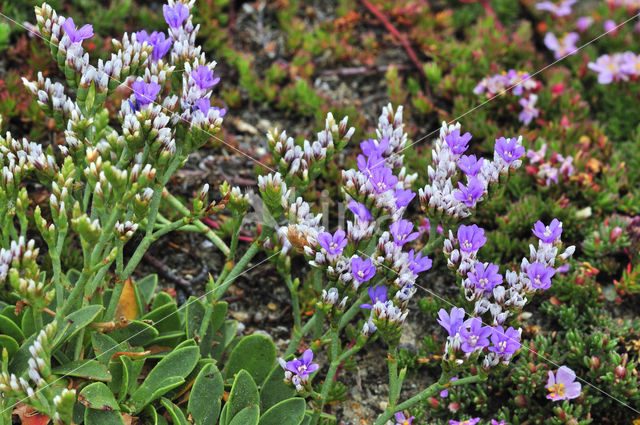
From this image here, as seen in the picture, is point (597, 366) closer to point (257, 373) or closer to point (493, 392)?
point (493, 392)

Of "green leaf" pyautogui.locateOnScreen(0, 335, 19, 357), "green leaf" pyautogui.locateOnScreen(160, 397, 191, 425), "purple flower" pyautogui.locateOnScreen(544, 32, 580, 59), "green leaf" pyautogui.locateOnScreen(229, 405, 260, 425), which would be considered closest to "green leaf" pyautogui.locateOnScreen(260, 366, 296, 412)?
"green leaf" pyautogui.locateOnScreen(229, 405, 260, 425)

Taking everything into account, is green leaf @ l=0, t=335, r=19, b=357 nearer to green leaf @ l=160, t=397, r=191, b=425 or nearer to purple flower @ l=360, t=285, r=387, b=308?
green leaf @ l=160, t=397, r=191, b=425

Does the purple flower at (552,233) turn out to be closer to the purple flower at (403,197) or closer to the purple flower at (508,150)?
the purple flower at (508,150)

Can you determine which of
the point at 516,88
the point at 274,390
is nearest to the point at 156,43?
the point at 274,390

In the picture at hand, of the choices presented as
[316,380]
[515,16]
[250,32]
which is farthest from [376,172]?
[515,16]

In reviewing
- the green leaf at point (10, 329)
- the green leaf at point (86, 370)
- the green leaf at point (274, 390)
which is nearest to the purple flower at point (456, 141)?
the green leaf at point (274, 390)

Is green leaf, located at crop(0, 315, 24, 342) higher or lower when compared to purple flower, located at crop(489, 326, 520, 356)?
lower
